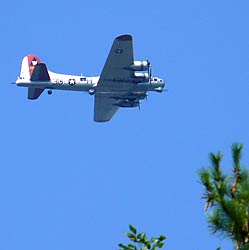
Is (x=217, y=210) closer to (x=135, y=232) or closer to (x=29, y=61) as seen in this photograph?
(x=135, y=232)

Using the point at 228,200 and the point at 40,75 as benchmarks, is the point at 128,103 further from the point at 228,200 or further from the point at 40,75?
the point at 228,200

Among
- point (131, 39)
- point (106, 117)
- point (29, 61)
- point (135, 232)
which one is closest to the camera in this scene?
point (135, 232)

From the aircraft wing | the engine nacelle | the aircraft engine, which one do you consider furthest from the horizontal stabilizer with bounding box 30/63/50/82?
the aircraft engine

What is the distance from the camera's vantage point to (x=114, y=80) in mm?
77688

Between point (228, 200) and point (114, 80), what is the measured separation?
199 feet

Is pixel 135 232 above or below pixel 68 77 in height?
below

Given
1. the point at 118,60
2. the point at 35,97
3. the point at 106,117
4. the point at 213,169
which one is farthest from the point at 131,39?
the point at 213,169

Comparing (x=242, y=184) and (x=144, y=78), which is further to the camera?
(x=144, y=78)

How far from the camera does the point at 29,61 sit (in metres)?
83.1

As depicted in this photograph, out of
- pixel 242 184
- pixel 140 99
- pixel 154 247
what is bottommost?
pixel 154 247

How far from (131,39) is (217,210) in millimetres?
57839

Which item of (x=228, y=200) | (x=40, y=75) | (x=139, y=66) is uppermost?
(x=139, y=66)

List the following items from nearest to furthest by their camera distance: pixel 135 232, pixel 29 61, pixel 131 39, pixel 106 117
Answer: pixel 135 232 < pixel 131 39 < pixel 29 61 < pixel 106 117

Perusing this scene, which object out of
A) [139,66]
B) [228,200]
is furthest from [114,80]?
[228,200]
